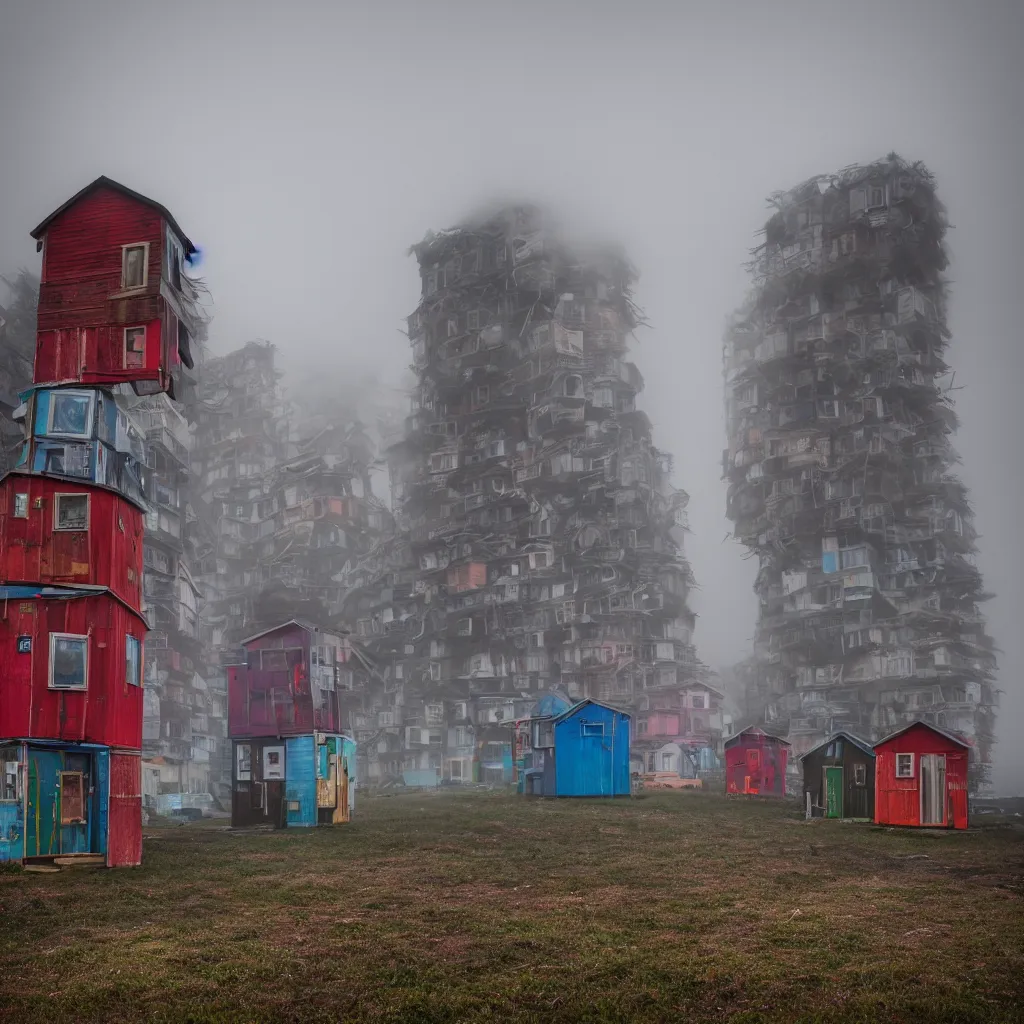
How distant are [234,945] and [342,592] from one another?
109 meters

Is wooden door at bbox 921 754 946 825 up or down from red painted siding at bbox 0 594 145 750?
down

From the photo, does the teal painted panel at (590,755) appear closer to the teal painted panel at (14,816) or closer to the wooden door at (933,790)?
the wooden door at (933,790)

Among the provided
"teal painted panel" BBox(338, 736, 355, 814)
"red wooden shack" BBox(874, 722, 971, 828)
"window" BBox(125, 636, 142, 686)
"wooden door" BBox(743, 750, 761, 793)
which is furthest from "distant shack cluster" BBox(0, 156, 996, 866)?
"window" BBox(125, 636, 142, 686)

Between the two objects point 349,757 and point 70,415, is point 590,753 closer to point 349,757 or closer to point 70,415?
point 349,757

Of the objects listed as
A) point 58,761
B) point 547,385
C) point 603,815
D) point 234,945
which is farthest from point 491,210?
point 234,945

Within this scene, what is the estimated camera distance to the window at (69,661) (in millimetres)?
28734

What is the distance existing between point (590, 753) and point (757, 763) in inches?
474

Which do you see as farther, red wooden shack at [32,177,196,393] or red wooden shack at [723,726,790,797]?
red wooden shack at [723,726,790,797]

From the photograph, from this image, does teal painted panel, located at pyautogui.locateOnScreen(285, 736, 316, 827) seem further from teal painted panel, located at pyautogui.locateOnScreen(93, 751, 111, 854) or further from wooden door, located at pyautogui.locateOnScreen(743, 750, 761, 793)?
wooden door, located at pyautogui.locateOnScreen(743, 750, 761, 793)

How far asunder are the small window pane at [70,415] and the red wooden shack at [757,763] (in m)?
42.7

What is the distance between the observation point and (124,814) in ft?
98.4

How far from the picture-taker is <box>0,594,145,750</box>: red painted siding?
92.6 ft

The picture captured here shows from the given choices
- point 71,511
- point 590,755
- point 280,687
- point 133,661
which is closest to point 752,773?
point 590,755

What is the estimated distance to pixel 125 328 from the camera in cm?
3284
